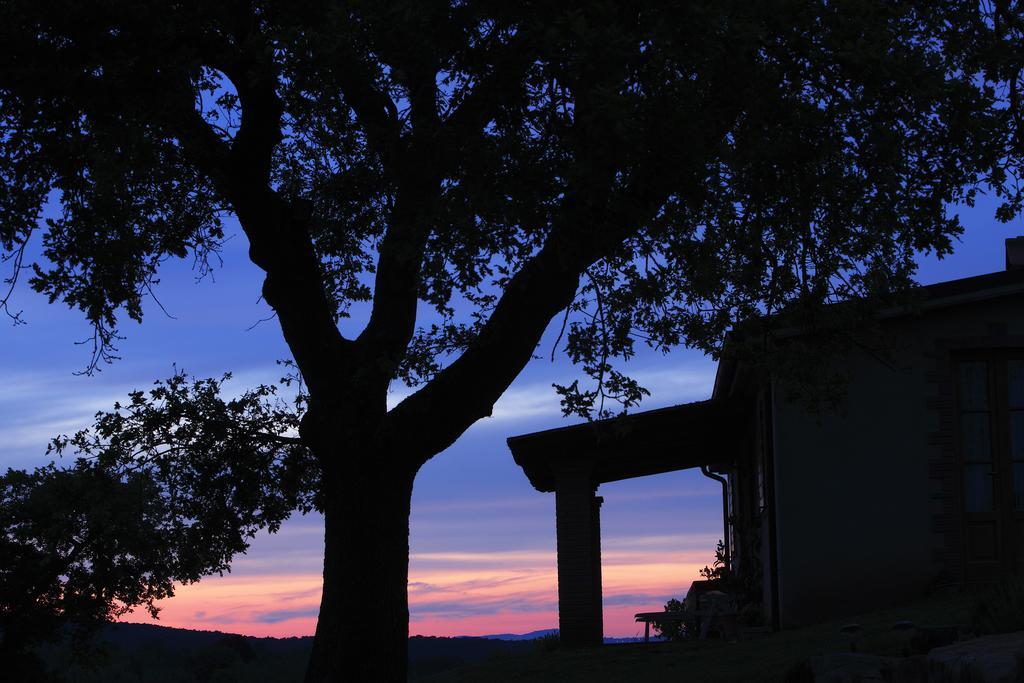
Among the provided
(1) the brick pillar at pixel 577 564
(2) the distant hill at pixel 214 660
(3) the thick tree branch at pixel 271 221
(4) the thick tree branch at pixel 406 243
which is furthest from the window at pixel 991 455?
(2) the distant hill at pixel 214 660

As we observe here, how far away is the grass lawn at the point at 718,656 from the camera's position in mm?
10945

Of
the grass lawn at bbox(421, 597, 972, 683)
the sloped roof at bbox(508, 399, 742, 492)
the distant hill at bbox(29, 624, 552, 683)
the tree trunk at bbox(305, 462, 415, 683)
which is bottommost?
the distant hill at bbox(29, 624, 552, 683)

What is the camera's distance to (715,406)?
17781mm

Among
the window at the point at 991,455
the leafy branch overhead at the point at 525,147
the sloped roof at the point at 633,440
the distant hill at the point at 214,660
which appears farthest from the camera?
the distant hill at the point at 214,660

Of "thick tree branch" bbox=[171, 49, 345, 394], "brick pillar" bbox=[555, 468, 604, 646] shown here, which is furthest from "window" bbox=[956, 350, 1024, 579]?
"thick tree branch" bbox=[171, 49, 345, 394]

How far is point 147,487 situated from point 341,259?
393 cm

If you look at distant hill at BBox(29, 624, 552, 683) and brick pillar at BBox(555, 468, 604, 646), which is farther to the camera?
distant hill at BBox(29, 624, 552, 683)

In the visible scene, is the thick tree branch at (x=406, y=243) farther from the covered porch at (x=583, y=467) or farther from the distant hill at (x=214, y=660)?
Answer: the distant hill at (x=214, y=660)

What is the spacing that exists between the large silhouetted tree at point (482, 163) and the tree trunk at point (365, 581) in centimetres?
3

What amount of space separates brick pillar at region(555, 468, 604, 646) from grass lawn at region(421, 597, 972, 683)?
2.79 ft

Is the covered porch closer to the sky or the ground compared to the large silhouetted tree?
closer to the ground

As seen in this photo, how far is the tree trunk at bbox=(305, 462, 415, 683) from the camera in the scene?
1089 cm

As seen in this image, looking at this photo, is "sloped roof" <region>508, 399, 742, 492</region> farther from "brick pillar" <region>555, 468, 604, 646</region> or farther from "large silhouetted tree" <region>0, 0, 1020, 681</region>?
"large silhouetted tree" <region>0, 0, 1020, 681</region>

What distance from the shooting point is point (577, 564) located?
58.4 feet
